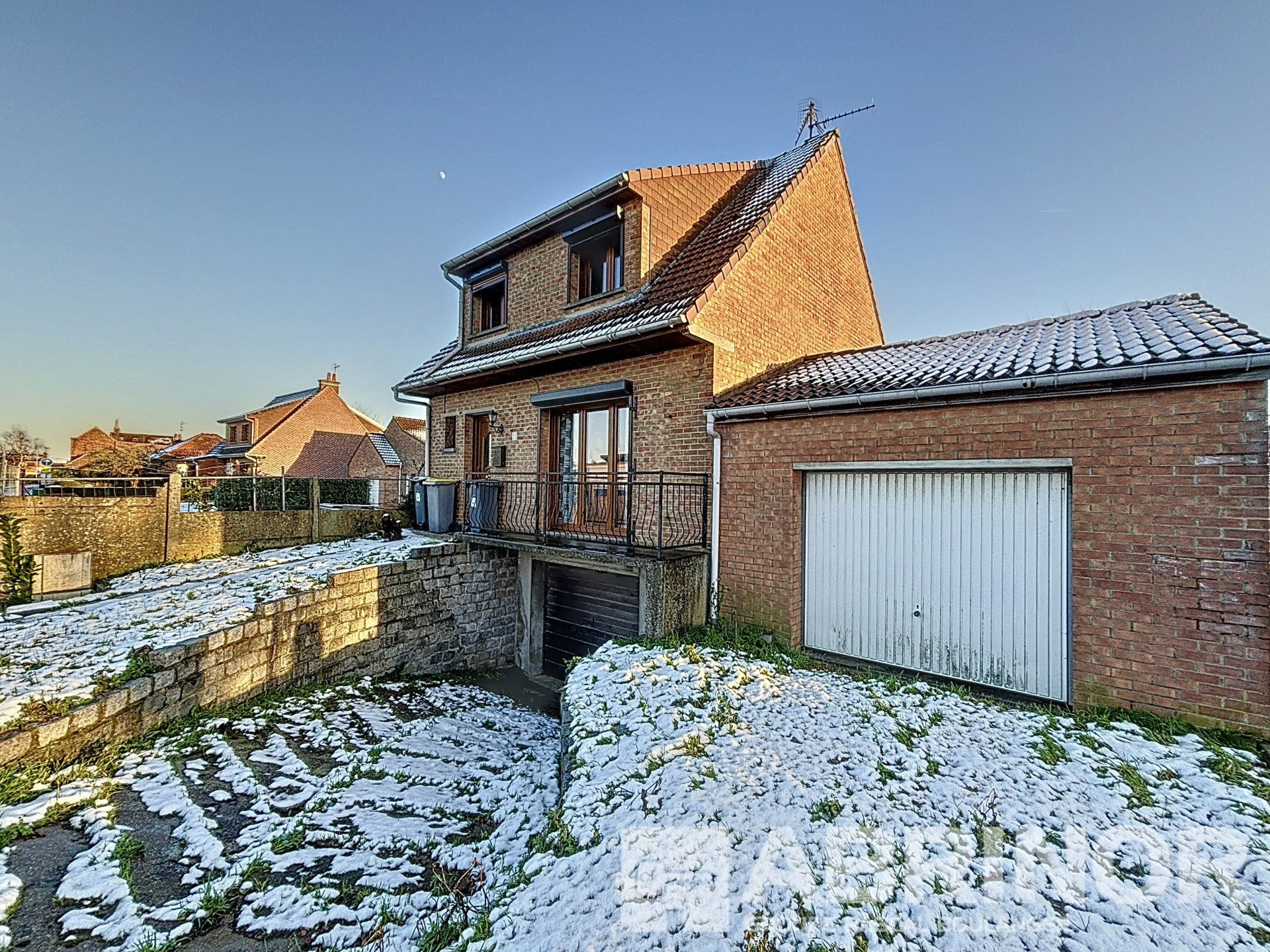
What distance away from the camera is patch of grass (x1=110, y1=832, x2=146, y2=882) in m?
3.09

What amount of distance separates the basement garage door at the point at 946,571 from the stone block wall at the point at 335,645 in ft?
17.6

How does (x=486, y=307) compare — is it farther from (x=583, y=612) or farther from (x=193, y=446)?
(x=193, y=446)

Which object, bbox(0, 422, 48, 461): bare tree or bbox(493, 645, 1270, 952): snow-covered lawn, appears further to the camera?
bbox(0, 422, 48, 461): bare tree

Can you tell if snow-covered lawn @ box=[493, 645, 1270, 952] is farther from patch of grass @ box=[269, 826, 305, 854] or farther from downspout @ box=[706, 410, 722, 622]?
downspout @ box=[706, 410, 722, 622]

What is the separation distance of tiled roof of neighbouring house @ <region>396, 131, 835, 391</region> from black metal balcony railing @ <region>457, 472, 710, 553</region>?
→ 6.73ft

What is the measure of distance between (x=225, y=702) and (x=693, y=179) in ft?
34.0

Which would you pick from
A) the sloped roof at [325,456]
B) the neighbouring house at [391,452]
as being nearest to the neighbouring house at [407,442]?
the neighbouring house at [391,452]

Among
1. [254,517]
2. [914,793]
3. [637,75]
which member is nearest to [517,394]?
[637,75]

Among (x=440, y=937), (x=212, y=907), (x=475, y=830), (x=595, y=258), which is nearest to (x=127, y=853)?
(x=212, y=907)

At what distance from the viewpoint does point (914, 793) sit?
10.8 feet

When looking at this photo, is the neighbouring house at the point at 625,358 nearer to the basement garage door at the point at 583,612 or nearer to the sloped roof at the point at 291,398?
the basement garage door at the point at 583,612

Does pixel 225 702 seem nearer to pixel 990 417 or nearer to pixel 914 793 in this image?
pixel 914 793

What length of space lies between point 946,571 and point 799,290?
581 cm

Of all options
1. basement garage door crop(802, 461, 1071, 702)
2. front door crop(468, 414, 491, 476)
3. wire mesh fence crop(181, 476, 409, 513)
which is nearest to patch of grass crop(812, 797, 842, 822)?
basement garage door crop(802, 461, 1071, 702)
